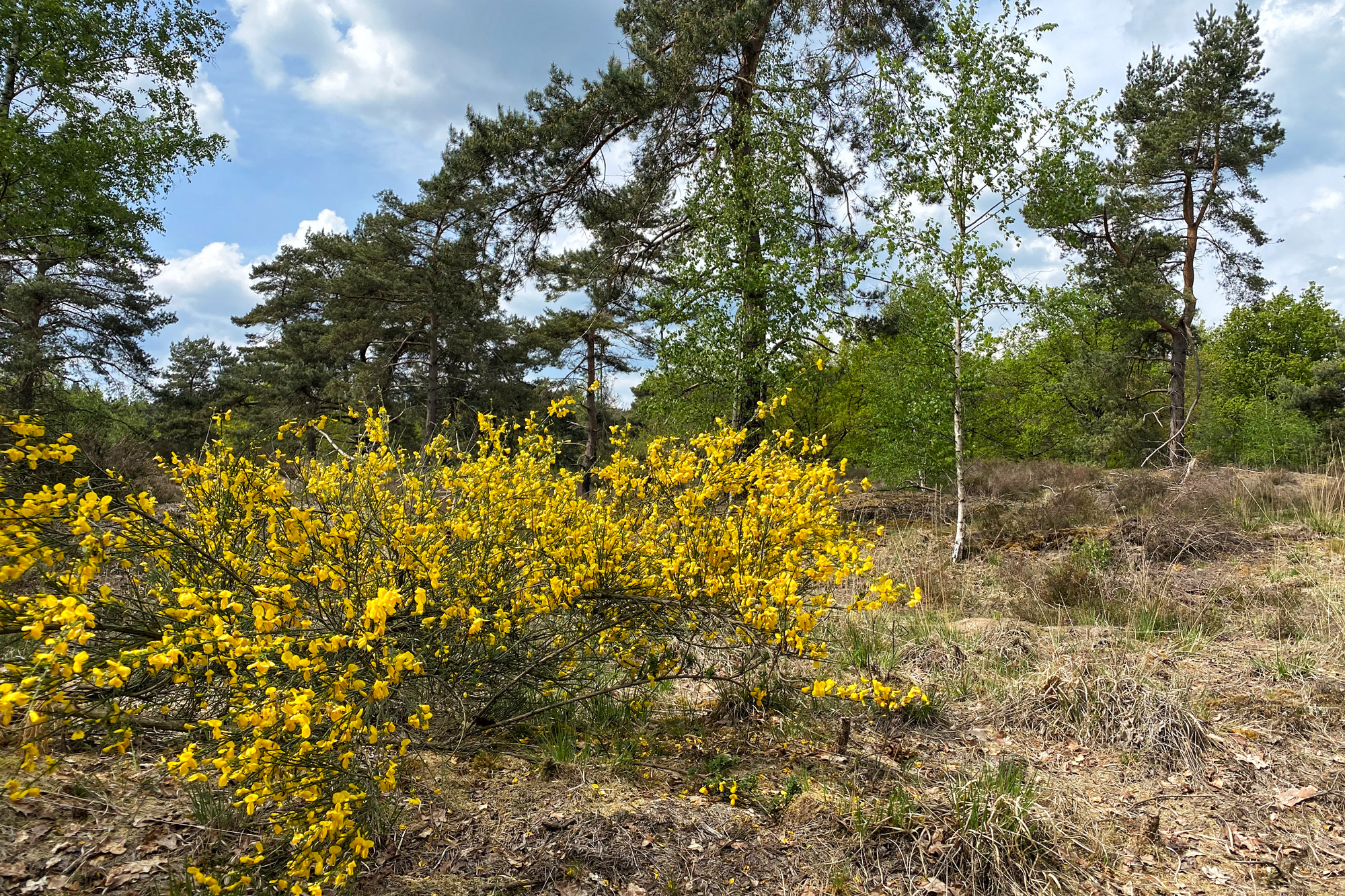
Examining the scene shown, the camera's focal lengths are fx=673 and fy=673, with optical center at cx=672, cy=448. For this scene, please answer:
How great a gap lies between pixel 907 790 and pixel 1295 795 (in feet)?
5.73

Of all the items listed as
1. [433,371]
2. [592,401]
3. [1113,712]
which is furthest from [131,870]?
[592,401]

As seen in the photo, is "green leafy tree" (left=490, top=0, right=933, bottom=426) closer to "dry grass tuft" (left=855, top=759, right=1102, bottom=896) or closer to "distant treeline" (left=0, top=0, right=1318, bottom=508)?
"distant treeline" (left=0, top=0, right=1318, bottom=508)

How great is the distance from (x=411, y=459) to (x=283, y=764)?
6.01ft

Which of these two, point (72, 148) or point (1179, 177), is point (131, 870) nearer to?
point (72, 148)

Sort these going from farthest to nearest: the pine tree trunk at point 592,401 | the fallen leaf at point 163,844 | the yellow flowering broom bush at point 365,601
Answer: the pine tree trunk at point 592,401, the fallen leaf at point 163,844, the yellow flowering broom bush at point 365,601

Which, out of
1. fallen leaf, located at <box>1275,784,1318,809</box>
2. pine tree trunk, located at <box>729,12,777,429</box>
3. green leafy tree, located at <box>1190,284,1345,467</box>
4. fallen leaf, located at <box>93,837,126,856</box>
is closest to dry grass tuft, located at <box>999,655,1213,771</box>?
fallen leaf, located at <box>1275,784,1318,809</box>

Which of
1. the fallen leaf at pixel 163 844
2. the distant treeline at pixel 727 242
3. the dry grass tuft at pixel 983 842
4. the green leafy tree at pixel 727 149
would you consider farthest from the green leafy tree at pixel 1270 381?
the fallen leaf at pixel 163 844

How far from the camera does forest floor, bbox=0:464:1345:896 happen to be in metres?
2.32

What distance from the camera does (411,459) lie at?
11.9ft

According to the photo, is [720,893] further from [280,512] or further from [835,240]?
[835,240]

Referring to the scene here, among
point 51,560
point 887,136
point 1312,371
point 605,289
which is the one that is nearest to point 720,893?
point 51,560

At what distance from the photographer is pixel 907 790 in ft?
9.27

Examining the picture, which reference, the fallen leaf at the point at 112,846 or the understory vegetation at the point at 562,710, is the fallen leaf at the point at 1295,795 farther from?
the fallen leaf at the point at 112,846

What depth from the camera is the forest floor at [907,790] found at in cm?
232
